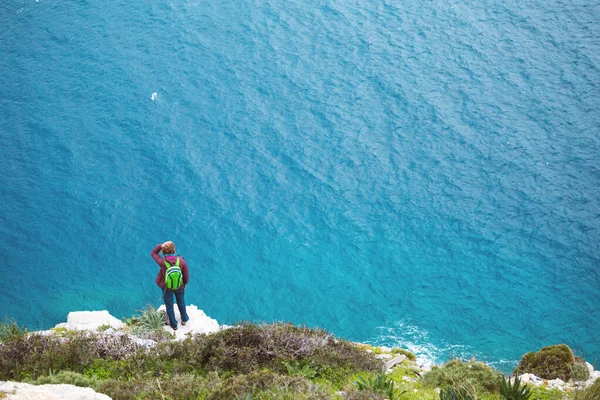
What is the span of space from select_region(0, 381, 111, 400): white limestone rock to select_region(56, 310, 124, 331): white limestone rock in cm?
422

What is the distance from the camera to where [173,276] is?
10.2m

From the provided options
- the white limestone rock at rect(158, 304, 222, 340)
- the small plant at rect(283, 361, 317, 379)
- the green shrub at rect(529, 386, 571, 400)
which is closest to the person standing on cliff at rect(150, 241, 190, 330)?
the white limestone rock at rect(158, 304, 222, 340)

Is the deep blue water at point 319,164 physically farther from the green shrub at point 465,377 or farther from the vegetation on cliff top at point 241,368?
the vegetation on cliff top at point 241,368

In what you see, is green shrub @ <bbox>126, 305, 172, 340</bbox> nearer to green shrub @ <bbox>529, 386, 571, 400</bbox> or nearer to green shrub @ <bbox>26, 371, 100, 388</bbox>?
green shrub @ <bbox>26, 371, 100, 388</bbox>

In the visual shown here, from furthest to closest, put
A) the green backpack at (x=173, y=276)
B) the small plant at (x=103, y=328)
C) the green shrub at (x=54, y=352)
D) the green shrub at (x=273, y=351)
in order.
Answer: the small plant at (x=103, y=328), the green backpack at (x=173, y=276), the green shrub at (x=273, y=351), the green shrub at (x=54, y=352)

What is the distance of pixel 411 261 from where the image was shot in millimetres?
15977

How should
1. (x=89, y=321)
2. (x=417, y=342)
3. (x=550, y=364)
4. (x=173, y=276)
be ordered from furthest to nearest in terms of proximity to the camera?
(x=417, y=342) → (x=89, y=321) → (x=550, y=364) → (x=173, y=276)

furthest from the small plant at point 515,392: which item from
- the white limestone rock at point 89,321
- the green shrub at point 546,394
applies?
the white limestone rock at point 89,321

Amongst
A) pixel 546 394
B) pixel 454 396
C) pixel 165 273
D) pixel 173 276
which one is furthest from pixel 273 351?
pixel 546 394

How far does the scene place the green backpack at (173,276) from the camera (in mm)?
10172

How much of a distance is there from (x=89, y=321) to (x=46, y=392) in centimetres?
570

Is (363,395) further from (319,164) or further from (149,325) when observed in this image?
(319,164)

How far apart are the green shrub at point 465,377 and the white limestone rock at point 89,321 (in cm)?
548

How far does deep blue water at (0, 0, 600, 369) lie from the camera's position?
15.1m
